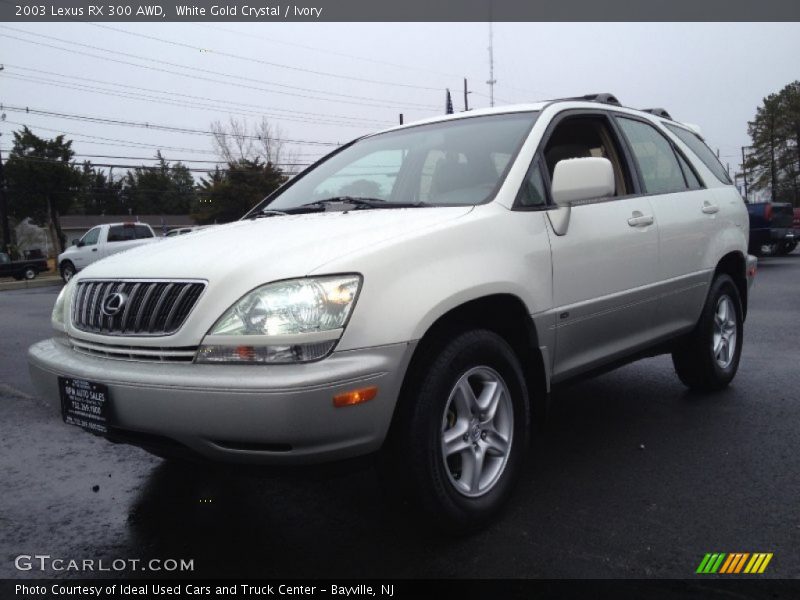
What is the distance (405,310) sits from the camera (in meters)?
2.46

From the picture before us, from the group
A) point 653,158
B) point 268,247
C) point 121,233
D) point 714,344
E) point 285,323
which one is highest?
point 653,158

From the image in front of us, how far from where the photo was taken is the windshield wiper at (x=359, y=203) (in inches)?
128

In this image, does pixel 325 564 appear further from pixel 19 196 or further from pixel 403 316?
pixel 19 196

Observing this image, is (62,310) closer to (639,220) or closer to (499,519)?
(499,519)

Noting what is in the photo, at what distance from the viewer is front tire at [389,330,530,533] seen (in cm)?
249

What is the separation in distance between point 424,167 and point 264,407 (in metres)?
1.87

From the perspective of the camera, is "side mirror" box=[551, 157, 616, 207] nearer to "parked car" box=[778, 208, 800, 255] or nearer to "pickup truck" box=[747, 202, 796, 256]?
"pickup truck" box=[747, 202, 796, 256]

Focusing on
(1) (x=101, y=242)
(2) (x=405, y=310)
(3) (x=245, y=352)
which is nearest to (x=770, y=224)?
(2) (x=405, y=310)

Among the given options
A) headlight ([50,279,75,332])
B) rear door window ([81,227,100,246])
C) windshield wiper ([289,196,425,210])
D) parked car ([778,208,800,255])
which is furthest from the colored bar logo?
rear door window ([81,227,100,246])

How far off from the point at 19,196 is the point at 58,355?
55.8 m

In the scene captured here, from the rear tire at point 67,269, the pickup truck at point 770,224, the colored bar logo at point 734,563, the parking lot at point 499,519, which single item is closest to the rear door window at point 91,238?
the rear tire at point 67,269

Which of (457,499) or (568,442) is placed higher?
(457,499)

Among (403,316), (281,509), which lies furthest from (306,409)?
(281,509)

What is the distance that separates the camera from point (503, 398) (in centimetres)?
290
